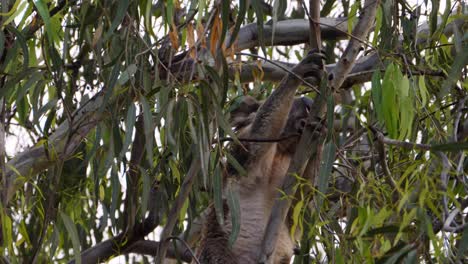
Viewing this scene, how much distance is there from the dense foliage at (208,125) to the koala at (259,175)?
0.47 feet

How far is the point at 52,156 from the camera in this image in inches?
138

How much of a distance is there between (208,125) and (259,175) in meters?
1.26

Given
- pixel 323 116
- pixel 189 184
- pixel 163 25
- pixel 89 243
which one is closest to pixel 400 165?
pixel 323 116

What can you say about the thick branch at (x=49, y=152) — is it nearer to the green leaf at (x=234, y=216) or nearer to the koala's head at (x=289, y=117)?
the green leaf at (x=234, y=216)

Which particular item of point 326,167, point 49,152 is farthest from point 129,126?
point 49,152

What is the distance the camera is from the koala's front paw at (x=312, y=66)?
138 inches

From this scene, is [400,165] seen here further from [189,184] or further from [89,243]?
[89,243]

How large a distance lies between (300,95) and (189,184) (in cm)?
146

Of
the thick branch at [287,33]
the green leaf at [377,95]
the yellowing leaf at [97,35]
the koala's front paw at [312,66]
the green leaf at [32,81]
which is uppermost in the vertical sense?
the thick branch at [287,33]

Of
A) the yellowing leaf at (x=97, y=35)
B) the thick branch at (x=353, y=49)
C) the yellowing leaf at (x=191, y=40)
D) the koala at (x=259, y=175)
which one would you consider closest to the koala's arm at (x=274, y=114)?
the koala at (x=259, y=175)

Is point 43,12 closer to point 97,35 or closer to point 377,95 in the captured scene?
point 97,35

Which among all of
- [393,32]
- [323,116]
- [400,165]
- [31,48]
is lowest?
[400,165]

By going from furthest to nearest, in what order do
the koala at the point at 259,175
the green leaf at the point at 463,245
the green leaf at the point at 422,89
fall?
the koala at the point at 259,175 → the green leaf at the point at 422,89 → the green leaf at the point at 463,245

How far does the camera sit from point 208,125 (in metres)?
3.04
